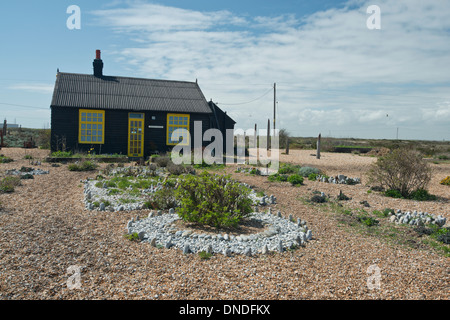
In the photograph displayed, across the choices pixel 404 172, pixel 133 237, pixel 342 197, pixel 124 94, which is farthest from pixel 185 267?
pixel 124 94

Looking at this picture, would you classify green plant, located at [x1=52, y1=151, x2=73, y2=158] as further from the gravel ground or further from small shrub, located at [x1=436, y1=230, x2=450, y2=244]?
small shrub, located at [x1=436, y1=230, x2=450, y2=244]

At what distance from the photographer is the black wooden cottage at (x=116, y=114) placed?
1902cm

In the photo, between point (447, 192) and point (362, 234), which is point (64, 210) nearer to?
point (362, 234)

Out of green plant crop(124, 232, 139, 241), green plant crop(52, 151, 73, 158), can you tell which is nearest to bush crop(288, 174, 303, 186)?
green plant crop(124, 232, 139, 241)

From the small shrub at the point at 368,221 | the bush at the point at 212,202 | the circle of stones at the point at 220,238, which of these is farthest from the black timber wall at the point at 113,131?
the small shrub at the point at 368,221

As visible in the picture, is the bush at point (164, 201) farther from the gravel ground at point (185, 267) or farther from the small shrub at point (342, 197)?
the small shrub at point (342, 197)

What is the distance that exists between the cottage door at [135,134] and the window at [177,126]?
153cm

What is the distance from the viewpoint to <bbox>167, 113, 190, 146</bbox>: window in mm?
20547

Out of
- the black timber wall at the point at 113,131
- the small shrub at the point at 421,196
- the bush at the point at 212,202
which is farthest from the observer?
the black timber wall at the point at 113,131

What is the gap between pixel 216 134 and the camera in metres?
22.9

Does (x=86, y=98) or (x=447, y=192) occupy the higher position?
(x=86, y=98)

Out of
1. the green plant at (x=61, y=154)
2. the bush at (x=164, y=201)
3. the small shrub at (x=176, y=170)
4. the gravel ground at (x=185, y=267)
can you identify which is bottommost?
the gravel ground at (x=185, y=267)

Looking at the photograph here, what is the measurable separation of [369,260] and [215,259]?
7.73ft

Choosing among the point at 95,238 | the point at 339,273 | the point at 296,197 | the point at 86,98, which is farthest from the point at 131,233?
the point at 86,98
